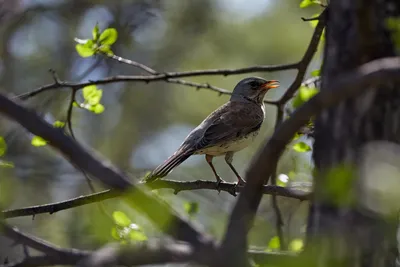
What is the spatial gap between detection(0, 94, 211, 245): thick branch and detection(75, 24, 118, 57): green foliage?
2.81 m

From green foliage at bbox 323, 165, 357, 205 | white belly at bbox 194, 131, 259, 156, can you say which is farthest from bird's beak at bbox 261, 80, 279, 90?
green foliage at bbox 323, 165, 357, 205

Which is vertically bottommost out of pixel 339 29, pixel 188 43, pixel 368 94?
pixel 368 94

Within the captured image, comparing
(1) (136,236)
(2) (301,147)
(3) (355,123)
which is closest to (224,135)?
(2) (301,147)

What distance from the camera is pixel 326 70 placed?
98.9 inches

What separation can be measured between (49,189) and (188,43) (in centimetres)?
412

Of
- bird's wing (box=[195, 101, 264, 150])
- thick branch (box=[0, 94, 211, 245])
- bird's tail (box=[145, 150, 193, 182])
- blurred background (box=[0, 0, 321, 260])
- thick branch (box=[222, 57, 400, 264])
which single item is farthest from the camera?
blurred background (box=[0, 0, 321, 260])

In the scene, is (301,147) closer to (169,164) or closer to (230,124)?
(169,164)

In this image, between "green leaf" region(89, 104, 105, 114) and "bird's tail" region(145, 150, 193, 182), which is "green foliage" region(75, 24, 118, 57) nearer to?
"green leaf" region(89, 104, 105, 114)

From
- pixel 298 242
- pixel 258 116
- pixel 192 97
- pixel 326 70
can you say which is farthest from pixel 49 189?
pixel 326 70

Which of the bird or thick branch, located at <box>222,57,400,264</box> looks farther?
the bird

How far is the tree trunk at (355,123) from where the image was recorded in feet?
7.46

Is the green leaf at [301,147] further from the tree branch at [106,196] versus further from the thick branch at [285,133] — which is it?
the thick branch at [285,133]

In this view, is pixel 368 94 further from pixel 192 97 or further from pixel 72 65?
pixel 192 97

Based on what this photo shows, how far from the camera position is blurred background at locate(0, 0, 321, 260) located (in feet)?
37.0
